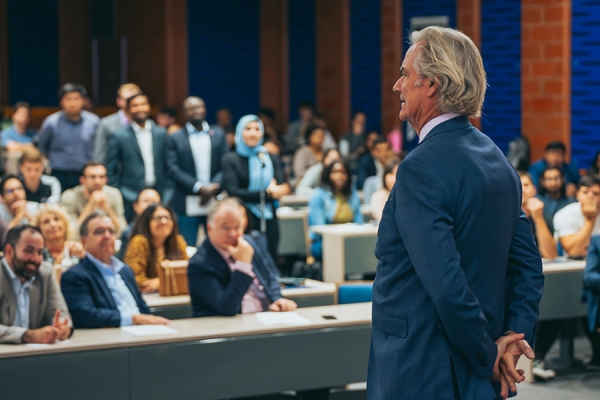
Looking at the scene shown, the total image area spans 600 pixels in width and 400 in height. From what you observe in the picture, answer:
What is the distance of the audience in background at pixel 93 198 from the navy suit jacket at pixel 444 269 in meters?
4.87

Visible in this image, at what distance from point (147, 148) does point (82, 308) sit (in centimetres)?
320

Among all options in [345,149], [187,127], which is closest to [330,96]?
[345,149]

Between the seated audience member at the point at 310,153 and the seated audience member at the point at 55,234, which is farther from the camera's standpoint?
the seated audience member at the point at 310,153

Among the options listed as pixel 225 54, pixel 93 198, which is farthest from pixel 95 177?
pixel 225 54

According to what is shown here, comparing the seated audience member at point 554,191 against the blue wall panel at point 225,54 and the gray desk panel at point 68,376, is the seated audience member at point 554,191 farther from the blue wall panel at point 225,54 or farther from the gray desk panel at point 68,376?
the blue wall panel at point 225,54

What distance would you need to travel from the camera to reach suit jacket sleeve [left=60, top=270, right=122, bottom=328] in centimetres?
420

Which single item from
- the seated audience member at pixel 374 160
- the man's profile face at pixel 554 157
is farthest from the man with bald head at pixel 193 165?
the man's profile face at pixel 554 157

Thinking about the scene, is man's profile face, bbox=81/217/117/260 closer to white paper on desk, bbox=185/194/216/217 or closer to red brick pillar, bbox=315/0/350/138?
white paper on desk, bbox=185/194/216/217

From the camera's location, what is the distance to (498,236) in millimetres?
2041

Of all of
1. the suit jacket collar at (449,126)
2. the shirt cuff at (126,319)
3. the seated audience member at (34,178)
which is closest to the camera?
the suit jacket collar at (449,126)

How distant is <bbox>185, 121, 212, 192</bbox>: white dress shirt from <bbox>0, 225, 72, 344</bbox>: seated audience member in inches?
127

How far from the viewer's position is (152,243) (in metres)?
5.61

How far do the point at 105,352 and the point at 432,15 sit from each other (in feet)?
30.2

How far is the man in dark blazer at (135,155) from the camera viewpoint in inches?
283
